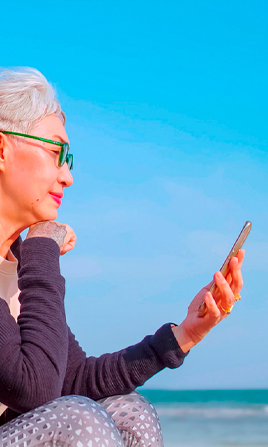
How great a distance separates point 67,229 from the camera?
88.4 inches

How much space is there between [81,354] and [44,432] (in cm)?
78

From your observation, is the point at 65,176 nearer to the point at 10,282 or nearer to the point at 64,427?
the point at 10,282

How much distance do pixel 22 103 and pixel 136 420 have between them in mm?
1290

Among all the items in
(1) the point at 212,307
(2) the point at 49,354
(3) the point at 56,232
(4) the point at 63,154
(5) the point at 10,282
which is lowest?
(2) the point at 49,354

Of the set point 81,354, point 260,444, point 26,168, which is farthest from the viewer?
point 260,444


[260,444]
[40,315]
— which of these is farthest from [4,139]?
[260,444]

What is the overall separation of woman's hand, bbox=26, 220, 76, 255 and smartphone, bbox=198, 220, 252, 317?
0.59 m

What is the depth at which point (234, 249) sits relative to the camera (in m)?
2.08

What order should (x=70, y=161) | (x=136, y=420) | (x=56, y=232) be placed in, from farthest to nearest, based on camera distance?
(x=70, y=161), (x=56, y=232), (x=136, y=420)

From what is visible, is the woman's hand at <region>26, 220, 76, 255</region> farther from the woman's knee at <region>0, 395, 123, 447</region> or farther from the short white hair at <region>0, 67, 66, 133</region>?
the woman's knee at <region>0, 395, 123, 447</region>

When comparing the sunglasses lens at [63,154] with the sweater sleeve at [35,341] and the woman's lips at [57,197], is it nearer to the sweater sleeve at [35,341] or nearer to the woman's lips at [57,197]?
the woman's lips at [57,197]

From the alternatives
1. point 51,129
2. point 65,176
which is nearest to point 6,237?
point 65,176

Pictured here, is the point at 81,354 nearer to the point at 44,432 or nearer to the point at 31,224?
the point at 31,224

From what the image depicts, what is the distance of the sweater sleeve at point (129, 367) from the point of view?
2172 mm
